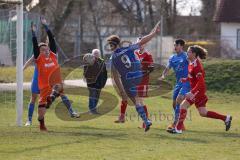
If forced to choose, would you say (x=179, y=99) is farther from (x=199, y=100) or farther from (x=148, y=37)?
(x=148, y=37)

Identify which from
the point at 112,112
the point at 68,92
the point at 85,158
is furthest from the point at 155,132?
the point at 68,92

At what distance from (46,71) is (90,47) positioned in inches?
1195

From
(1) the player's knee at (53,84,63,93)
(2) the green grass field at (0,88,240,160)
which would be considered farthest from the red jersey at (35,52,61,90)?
(2) the green grass field at (0,88,240,160)

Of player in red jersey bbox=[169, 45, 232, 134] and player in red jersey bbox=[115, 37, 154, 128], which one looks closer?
player in red jersey bbox=[169, 45, 232, 134]

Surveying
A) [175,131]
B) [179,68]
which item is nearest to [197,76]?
[175,131]

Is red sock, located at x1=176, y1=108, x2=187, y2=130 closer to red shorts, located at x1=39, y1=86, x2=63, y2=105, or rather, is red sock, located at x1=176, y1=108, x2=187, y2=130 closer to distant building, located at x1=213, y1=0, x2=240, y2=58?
red shorts, located at x1=39, y1=86, x2=63, y2=105

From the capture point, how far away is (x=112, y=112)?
64.5 ft

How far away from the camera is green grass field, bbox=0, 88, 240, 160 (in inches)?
413

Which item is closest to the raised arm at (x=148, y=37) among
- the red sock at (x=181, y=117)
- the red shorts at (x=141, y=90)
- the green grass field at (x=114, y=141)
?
the red sock at (x=181, y=117)

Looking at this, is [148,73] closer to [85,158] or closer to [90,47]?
[85,158]

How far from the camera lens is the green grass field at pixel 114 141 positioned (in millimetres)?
10484

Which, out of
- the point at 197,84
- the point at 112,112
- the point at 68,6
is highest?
the point at 68,6

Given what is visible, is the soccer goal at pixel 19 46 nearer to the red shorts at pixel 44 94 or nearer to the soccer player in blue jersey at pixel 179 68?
the red shorts at pixel 44 94

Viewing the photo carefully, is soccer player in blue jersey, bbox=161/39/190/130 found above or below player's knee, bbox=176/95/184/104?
above
